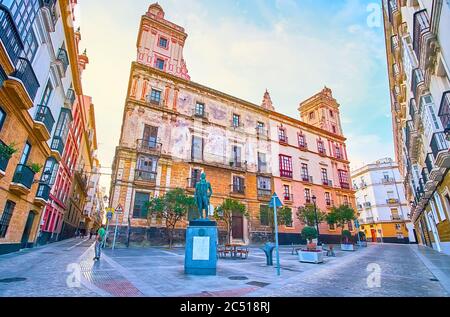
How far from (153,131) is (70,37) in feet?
31.0

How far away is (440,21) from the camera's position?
25.8ft

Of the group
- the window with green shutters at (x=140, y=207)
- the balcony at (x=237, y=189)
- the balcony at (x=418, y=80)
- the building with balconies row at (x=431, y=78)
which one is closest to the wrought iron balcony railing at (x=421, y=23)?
the building with balconies row at (x=431, y=78)

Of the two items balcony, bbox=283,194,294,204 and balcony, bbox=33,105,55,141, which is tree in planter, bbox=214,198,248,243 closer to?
balcony, bbox=283,194,294,204

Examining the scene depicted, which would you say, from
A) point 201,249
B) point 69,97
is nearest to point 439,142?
point 201,249

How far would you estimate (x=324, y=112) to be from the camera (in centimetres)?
3750

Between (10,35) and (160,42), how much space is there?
20.3 meters

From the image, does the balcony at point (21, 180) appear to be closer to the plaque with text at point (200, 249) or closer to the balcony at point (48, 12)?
the balcony at point (48, 12)

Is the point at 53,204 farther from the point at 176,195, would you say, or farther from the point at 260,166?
the point at 260,166

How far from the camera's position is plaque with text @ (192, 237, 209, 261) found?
6724mm

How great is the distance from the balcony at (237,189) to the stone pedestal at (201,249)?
16682 mm

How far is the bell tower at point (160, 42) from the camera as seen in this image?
24266 mm

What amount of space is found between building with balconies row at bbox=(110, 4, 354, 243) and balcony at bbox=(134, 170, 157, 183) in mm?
81

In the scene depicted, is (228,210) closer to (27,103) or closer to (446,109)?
(27,103)
